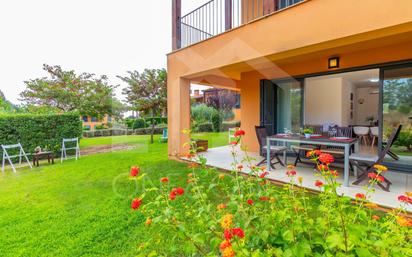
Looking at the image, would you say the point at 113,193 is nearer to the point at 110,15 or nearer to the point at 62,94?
the point at 110,15

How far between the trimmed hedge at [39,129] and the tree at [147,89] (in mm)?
3464

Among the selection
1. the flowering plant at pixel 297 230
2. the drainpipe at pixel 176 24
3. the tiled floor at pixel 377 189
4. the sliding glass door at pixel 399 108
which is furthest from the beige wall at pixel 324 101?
the flowering plant at pixel 297 230

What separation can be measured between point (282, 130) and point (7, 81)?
19.9m

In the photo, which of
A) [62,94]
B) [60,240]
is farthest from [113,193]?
[62,94]

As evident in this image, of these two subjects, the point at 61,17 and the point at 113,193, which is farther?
the point at 61,17

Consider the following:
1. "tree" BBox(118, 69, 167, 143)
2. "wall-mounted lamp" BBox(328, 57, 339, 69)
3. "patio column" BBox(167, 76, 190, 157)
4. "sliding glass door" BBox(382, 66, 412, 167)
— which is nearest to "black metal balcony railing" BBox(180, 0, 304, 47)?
"patio column" BBox(167, 76, 190, 157)

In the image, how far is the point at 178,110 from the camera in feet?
20.3

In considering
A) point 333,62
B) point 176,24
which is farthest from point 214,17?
point 333,62

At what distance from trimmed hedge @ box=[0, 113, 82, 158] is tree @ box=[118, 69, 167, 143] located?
3.46 m

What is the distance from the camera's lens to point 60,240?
2.47m

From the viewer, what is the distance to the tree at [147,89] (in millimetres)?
11273

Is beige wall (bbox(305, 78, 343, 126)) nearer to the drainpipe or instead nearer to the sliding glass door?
the sliding glass door

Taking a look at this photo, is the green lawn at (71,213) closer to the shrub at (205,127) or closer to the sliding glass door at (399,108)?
the sliding glass door at (399,108)

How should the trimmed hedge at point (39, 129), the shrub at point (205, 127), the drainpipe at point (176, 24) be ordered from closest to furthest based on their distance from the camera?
the drainpipe at point (176, 24) → the trimmed hedge at point (39, 129) → the shrub at point (205, 127)
